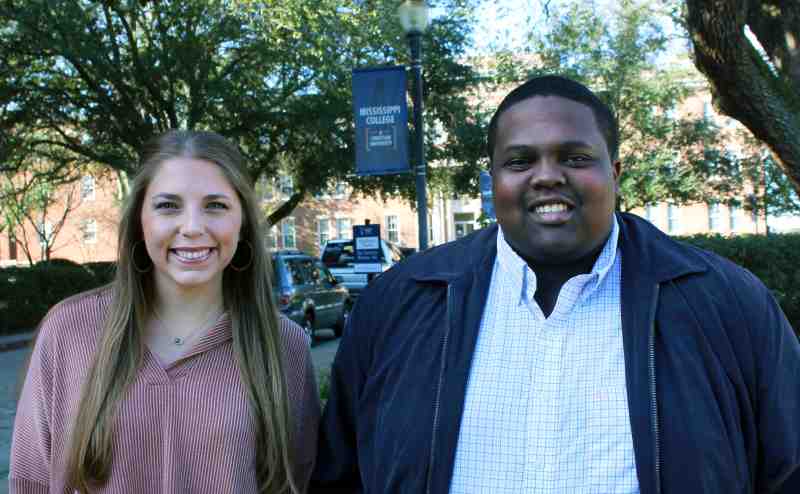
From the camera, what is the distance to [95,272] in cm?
2053

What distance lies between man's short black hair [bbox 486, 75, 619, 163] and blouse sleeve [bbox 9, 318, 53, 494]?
1498 millimetres

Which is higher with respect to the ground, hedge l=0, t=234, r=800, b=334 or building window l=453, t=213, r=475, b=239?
building window l=453, t=213, r=475, b=239

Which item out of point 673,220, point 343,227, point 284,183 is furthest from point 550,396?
point 343,227

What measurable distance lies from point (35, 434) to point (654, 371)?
70.2 inches

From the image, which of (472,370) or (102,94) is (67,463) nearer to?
(472,370)

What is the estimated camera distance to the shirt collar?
2.16m

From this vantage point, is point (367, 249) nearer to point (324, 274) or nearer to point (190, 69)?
point (324, 274)

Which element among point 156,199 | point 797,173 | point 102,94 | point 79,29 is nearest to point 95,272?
point 102,94

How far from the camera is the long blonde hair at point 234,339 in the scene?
7.85 ft

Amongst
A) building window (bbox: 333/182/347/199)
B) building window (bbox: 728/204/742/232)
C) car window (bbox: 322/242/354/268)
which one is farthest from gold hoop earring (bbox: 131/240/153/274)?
building window (bbox: 728/204/742/232)

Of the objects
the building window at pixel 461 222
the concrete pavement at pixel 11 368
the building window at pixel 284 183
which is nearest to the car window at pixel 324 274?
the concrete pavement at pixel 11 368

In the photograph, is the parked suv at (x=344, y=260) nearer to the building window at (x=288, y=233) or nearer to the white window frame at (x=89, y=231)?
the white window frame at (x=89, y=231)

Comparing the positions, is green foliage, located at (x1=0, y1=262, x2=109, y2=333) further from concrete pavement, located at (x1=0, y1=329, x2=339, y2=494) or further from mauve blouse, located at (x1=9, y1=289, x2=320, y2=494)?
mauve blouse, located at (x1=9, y1=289, x2=320, y2=494)

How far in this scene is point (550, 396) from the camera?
2.03m
